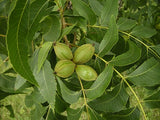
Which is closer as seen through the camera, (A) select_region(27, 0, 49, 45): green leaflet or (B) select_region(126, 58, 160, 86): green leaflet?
(A) select_region(27, 0, 49, 45): green leaflet

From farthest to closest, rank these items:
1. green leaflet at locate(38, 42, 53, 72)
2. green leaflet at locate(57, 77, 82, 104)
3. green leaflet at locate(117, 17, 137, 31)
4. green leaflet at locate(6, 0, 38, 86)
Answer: green leaflet at locate(117, 17, 137, 31) → green leaflet at locate(57, 77, 82, 104) → green leaflet at locate(38, 42, 53, 72) → green leaflet at locate(6, 0, 38, 86)

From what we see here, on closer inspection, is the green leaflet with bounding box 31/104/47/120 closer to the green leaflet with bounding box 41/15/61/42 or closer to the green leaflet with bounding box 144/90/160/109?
the green leaflet with bounding box 41/15/61/42

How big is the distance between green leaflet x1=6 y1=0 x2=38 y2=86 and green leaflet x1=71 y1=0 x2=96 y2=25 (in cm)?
40

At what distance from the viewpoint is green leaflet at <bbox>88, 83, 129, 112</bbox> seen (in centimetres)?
109

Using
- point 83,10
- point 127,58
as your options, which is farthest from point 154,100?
point 83,10

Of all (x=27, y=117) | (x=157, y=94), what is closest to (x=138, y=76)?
(x=157, y=94)

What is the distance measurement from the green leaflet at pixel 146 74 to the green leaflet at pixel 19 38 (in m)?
0.61

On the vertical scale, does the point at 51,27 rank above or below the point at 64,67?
above

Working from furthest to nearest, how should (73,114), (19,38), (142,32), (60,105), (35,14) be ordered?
(142,32), (60,105), (73,114), (35,14), (19,38)

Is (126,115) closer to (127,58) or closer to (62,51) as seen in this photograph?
(127,58)

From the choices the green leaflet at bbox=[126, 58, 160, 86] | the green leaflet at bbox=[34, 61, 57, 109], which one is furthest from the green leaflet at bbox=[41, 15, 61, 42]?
the green leaflet at bbox=[126, 58, 160, 86]

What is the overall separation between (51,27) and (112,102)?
519mm

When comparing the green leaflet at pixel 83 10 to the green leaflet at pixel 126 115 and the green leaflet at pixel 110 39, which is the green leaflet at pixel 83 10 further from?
the green leaflet at pixel 126 115

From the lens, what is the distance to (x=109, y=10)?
1181 mm
